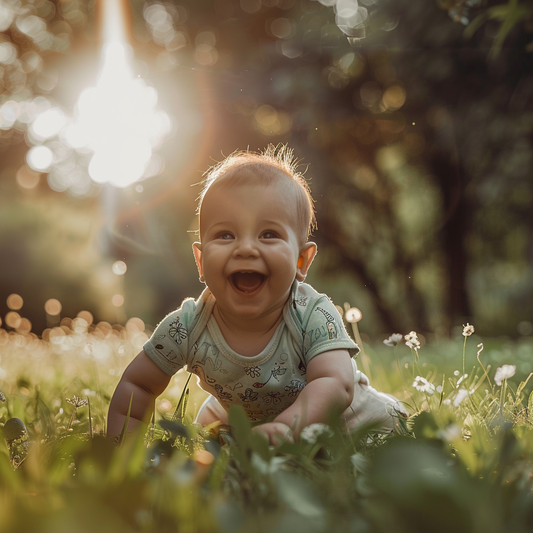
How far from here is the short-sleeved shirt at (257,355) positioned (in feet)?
6.48

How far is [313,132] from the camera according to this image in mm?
7684

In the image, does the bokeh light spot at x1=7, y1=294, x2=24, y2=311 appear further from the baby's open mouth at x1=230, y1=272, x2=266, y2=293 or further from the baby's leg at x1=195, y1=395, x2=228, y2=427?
the baby's open mouth at x1=230, y1=272, x2=266, y2=293

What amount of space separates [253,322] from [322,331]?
0.90 ft

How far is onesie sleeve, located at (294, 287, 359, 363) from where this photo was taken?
1.89m

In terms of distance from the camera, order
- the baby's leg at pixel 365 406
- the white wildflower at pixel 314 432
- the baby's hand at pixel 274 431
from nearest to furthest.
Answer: the white wildflower at pixel 314 432
the baby's hand at pixel 274 431
the baby's leg at pixel 365 406

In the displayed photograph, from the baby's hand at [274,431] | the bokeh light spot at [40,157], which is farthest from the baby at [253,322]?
the bokeh light spot at [40,157]

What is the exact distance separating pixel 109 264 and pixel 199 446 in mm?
9028

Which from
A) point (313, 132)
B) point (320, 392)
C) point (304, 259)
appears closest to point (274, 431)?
point (320, 392)

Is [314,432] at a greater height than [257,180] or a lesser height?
lesser

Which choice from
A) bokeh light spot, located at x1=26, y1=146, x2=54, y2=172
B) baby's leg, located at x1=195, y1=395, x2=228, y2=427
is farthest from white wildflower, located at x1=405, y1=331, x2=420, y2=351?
bokeh light spot, located at x1=26, y1=146, x2=54, y2=172

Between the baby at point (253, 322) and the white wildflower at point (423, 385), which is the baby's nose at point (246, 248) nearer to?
the baby at point (253, 322)

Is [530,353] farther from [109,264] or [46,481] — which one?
[109,264]

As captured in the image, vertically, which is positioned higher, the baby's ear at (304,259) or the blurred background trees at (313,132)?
the blurred background trees at (313,132)

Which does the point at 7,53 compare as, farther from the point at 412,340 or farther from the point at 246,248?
the point at 412,340
